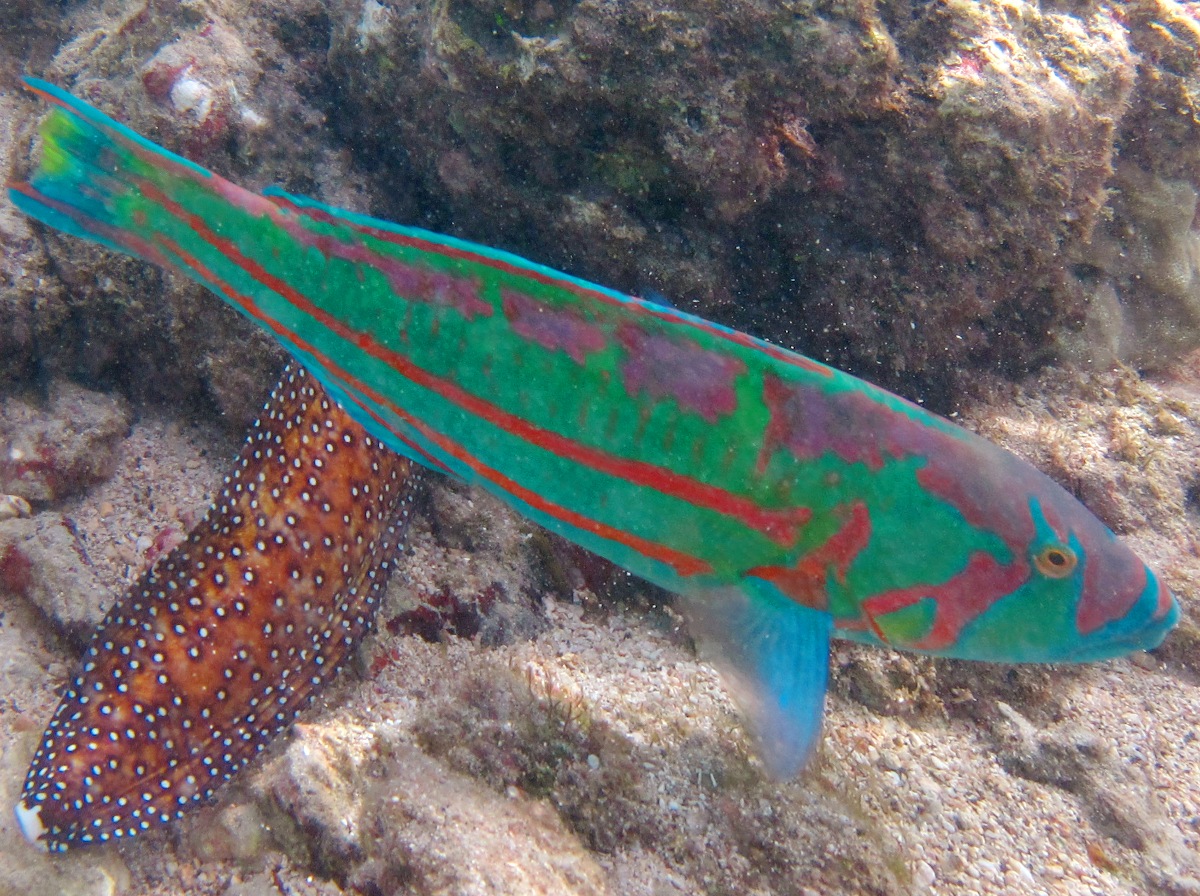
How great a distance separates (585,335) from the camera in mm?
1970

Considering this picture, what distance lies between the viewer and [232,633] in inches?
124

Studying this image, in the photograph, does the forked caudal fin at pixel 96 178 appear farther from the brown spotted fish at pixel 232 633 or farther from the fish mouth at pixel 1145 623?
the fish mouth at pixel 1145 623

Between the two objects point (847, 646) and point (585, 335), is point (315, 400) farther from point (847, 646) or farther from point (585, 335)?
point (847, 646)

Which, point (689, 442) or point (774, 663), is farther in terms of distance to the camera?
point (774, 663)

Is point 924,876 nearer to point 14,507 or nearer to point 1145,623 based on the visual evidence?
point 1145,623

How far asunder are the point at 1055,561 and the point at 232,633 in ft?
10.7

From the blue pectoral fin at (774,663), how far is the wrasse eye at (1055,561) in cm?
61

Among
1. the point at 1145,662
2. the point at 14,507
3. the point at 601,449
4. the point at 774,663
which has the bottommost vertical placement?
the point at 14,507

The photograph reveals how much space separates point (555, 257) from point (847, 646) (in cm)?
278

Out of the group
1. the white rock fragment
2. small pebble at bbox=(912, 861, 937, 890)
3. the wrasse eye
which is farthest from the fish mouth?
the white rock fragment

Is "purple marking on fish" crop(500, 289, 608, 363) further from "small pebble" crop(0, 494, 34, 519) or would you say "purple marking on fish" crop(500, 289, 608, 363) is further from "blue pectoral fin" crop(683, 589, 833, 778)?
"small pebble" crop(0, 494, 34, 519)

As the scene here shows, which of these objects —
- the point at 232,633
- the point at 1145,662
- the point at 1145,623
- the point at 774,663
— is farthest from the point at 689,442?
the point at 1145,662

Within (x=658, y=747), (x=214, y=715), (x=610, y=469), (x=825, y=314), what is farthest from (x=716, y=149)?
(x=214, y=715)

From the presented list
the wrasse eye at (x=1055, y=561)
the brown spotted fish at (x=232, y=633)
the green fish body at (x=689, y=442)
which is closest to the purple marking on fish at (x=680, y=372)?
the green fish body at (x=689, y=442)
